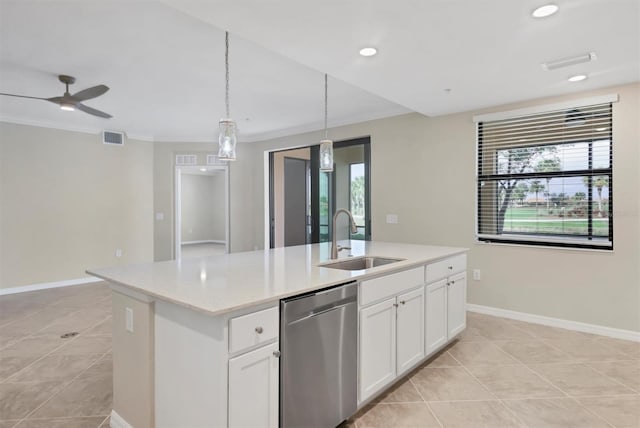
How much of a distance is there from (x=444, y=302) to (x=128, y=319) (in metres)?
2.30

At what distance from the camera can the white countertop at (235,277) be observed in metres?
1.52

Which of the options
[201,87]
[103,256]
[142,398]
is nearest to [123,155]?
[103,256]

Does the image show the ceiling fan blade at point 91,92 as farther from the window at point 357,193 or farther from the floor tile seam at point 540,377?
the floor tile seam at point 540,377

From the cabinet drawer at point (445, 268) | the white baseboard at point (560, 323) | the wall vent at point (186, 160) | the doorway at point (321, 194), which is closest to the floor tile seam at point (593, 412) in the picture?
the cabinet drawer at point (445, 268)

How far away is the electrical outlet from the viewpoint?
1844mm

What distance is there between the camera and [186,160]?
671 centimetres

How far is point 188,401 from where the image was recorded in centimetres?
155

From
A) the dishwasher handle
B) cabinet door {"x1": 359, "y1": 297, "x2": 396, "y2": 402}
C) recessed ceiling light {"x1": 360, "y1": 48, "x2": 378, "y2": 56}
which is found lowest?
cabinet door {"x1": 359, "y1": 297, "x2": 396, "y2": 402}

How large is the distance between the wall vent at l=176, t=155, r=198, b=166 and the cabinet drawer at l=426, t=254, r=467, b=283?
524 cm

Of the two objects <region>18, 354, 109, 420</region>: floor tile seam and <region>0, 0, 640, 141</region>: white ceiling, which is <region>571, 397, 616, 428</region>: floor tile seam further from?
<region>18, 354, 109, 420</region>: floor tile seam

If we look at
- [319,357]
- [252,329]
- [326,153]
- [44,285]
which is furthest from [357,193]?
[44,285]

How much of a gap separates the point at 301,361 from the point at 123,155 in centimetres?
587

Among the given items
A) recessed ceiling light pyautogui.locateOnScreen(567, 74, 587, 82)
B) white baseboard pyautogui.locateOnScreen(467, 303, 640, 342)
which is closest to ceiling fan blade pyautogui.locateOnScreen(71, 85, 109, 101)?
recessed ceiling light pyautogui.locateOnScreen(567, 74, 587, 82)

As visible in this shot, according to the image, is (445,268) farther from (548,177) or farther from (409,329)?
(548,177)
